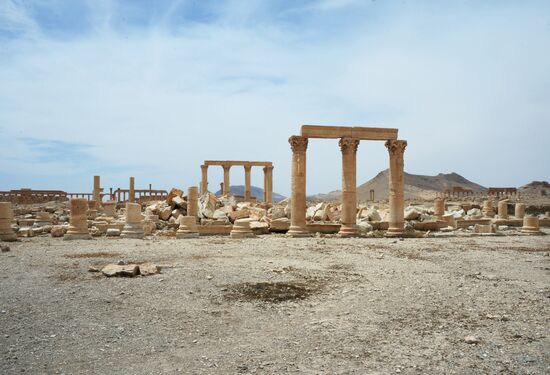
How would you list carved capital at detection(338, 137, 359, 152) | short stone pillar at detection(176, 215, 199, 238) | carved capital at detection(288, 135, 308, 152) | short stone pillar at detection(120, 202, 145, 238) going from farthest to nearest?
carved capital at detection(338, 137, 359, 152) < carved capital at detection(288, 135, 308, 152) < short stone pillar at detection(176, 215, 199, 238) < short stone pillar at detection(120, 202, 145, 238)

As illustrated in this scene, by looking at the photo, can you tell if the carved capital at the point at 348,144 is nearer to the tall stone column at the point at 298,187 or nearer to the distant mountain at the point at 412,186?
the tall stone column at the point at 298,187

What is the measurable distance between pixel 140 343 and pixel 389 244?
13.3 meters

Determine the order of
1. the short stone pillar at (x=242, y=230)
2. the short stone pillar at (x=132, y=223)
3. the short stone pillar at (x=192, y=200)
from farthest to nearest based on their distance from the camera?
the short stone pillar at (x=192, y=200)
the short stone pillar at (x=242, y=230)
the short stone pillar at (x=132, y=223)

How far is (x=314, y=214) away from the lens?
26109mm

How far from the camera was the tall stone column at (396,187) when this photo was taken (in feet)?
69.1

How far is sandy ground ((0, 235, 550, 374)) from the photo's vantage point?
5.24 meters

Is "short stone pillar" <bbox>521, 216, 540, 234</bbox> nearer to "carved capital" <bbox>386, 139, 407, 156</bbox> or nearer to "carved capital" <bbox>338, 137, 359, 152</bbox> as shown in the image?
"carved capital" <bbox>386, 139, 407, 156</bbox>

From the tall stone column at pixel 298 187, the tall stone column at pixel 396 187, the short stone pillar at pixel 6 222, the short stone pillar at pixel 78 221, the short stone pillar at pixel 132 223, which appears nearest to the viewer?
the short stone pillar at pixel 6 222

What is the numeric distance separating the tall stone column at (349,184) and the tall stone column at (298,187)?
175 cm

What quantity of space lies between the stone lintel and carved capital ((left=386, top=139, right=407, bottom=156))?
0.27 m

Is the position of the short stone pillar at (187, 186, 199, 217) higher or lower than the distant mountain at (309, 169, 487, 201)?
lower

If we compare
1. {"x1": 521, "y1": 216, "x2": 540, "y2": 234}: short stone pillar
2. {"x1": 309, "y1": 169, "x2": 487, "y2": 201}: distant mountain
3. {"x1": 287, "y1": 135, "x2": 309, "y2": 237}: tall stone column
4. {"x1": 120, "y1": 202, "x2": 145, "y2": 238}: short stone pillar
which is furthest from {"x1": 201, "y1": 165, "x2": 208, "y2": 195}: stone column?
{"x1": 309, "y1": 169, "x2": 487, "y2": 201}: distant mountain

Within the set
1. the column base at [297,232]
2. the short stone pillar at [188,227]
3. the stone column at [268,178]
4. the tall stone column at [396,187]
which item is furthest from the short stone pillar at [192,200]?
the stone column at [268,178]

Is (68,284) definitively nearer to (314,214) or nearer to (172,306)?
(172,306)
